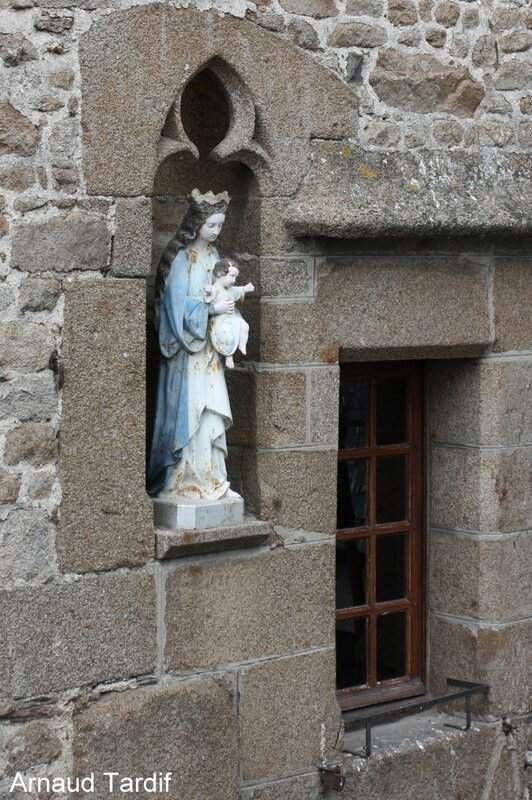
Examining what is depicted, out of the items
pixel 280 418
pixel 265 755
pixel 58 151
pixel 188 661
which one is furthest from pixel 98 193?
pixel 265 755

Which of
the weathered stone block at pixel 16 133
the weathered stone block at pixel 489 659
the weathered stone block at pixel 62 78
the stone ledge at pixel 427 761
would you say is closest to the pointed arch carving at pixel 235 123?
the weathered stone block at pixel 62 78

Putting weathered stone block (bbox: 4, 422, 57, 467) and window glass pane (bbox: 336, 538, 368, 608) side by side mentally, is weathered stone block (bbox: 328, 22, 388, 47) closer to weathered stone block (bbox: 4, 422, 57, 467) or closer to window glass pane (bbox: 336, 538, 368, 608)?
weathered stone block (bbox: 4, 422, 57, 467)

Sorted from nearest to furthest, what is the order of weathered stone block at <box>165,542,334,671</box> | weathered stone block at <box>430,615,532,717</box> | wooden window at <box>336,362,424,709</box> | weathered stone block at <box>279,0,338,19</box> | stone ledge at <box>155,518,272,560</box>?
stone ledge at <box>155,518,272,560</box>, weathered stone block at <box>165,542,334,671</box>, weathered stone block at <box>279,0,338,19</box>, wooden window at <box>336,362,424,709</box>, weathered stone block at <box>430,615,532,717</box>

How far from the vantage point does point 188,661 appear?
5.82 meters

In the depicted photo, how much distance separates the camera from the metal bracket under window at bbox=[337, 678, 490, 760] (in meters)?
6.49

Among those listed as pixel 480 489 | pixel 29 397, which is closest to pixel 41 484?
pixel 29 397

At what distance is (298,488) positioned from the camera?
241 inches

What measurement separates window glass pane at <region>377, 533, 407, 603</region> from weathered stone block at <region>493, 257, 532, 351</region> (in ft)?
3.17

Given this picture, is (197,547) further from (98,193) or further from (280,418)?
(98,193)

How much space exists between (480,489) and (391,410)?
51cm

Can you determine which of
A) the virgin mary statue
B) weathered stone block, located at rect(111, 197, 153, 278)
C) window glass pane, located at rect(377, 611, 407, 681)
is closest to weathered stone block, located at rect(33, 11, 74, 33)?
weathered stone block, located at rect(111, 197, 153, 278)

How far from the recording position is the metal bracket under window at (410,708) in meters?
6.49

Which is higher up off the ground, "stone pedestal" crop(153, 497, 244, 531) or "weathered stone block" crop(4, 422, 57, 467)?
"weathered stone block" crop(4, 422, 57, 467)

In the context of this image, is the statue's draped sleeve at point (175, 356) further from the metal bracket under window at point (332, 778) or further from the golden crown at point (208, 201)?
the metal bracket under window at point (332, 778)
